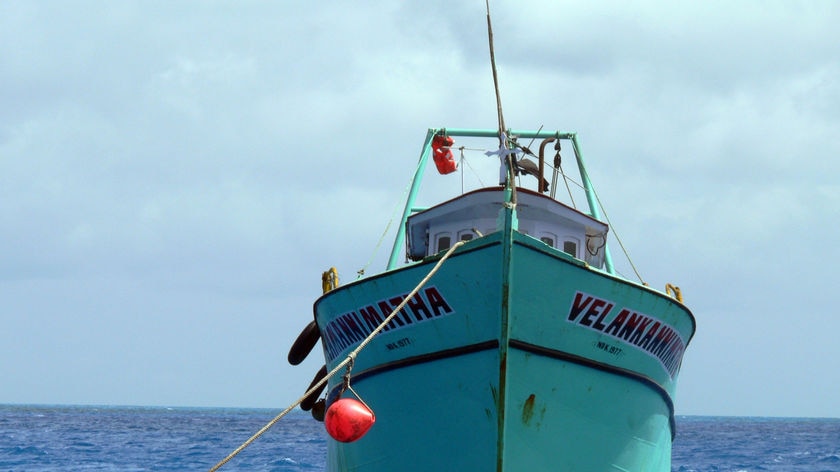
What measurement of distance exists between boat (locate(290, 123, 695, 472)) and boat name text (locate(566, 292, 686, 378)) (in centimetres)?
2

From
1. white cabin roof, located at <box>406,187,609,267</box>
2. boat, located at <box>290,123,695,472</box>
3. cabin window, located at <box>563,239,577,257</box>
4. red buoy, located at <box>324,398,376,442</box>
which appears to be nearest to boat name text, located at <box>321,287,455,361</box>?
boat, located at <box>290,123,695,472</box>

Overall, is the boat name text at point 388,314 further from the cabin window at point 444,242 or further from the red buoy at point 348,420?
the cabin window at point 444,242

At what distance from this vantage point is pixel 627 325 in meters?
13.9

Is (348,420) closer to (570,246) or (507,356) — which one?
(507,356)

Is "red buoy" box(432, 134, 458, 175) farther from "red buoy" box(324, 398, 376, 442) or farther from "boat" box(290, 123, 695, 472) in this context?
"red buoy" box(324, 398, 376, 442)

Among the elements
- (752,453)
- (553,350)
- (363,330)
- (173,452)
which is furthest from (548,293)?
(752,453)

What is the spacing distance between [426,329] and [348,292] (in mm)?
1253

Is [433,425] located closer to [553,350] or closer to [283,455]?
[553,350]

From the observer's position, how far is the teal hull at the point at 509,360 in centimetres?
1324

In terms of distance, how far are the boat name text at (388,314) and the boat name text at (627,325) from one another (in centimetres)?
150

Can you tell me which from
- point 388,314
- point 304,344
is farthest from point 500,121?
point 304,344

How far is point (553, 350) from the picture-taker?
13.5m

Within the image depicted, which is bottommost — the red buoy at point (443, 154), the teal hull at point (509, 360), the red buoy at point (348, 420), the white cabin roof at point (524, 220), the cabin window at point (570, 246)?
the red buoy at point (348, 420)

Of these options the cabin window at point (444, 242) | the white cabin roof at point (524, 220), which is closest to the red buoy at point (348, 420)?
the white cabin roof at point (524, 220)
